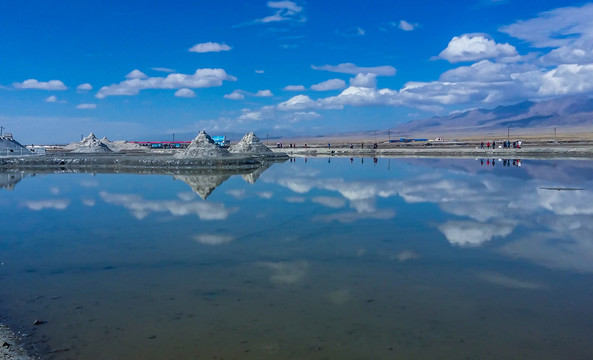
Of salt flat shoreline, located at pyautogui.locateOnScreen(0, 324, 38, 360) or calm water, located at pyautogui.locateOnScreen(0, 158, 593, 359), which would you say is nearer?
salt flat shoreline, located at pyautogui.locateOnScreen(0, 324, 38, 360)

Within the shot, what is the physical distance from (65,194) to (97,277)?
1560 cm

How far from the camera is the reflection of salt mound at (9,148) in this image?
166 ft

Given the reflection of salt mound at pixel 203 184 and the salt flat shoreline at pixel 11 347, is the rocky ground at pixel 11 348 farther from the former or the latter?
the reflection of salt mound at pixel 203 184

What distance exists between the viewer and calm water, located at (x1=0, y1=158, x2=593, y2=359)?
596 centimetres

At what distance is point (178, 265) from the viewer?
9445 mm

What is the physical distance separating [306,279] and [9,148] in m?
52.6

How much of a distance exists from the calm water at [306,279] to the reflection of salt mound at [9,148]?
39.7 meters

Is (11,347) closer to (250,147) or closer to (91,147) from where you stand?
(250,147)

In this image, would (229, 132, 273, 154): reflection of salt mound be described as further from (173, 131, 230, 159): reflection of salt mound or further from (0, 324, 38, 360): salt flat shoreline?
(0, 324, 38, 360): salt flat shoreline

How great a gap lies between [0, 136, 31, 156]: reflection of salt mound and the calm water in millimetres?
39655

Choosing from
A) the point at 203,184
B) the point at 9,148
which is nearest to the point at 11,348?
the point at 203,184

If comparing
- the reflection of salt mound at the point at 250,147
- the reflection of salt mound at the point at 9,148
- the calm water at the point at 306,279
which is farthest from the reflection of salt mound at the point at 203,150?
the calm water at the point at 306,279

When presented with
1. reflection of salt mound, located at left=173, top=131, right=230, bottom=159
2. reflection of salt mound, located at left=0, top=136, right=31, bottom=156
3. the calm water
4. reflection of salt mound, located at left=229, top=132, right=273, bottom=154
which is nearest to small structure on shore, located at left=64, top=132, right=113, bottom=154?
reflection of salt mound, located at left=0, top=136, right=31, bottom=156

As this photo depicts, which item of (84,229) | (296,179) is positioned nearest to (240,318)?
(84,229)
